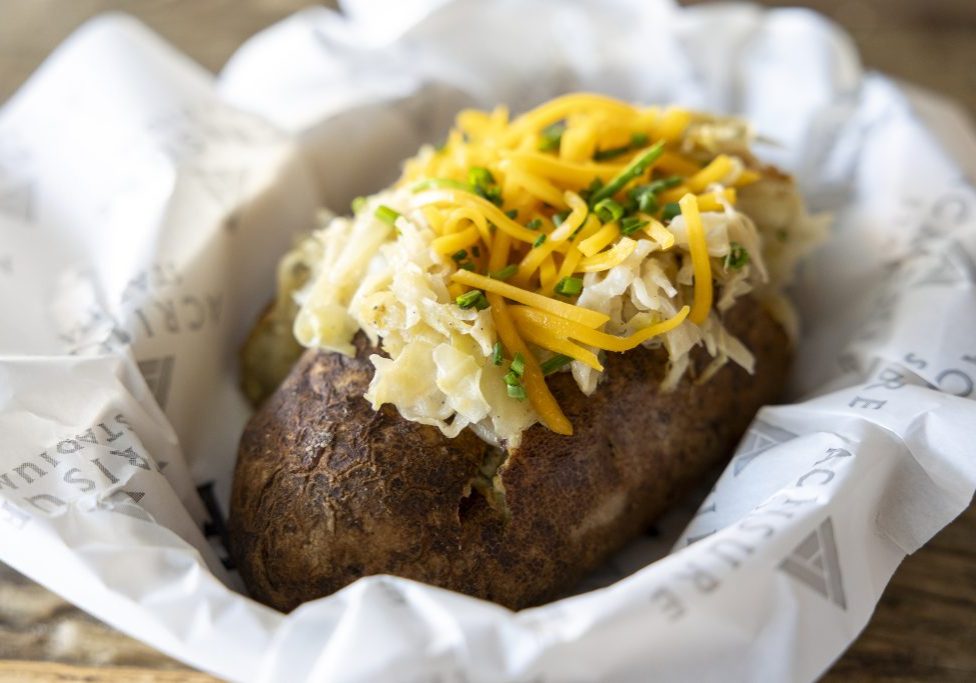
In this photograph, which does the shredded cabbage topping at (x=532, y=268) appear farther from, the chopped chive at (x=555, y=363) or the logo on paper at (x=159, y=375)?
the logo on paper at (x=159, y=375)

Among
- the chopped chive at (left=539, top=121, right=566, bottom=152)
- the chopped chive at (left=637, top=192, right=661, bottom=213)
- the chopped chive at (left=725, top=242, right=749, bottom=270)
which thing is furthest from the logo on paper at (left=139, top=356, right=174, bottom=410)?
the chopped chive at (left=725, top=242, right=749, bottom=270)

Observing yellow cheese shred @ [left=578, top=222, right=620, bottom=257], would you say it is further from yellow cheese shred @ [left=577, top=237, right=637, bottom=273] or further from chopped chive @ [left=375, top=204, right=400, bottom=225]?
chopped chive @ [left=375, top=204, right=400, bottom=225]

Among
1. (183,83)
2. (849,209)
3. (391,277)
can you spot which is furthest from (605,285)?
(183,83)

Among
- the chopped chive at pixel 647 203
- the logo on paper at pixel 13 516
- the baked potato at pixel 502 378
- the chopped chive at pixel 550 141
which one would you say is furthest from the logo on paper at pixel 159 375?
the chopped chive at pixel 647 203

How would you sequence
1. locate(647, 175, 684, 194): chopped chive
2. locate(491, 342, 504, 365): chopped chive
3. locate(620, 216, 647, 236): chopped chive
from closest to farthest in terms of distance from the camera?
1. locate(491, 342, 504, 365): chopped chive
2. locate(620, 216, 647, 236): chopped chive
3. locate(647, 175, 684, 194): chopped chive

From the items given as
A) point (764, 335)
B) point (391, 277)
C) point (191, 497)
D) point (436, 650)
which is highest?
point (391, 277)

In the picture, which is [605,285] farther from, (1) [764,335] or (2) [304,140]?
(2) [304,140]

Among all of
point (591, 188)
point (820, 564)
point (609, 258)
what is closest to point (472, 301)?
point (609, 258)
